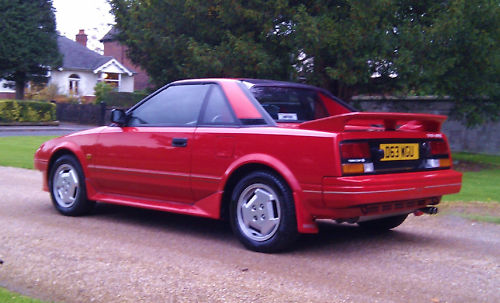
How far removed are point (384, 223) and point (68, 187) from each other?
3.78 meters

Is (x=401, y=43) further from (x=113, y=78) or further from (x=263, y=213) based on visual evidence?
(x=113, y=78)

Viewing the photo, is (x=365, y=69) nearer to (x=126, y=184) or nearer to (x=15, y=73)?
(x=126, y=184)

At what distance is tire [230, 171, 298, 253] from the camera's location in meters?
5.42

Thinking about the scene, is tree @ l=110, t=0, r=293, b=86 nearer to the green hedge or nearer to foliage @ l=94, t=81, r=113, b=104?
the green hedge

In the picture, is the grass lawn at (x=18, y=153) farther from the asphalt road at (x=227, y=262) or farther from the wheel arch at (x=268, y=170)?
the wheel arch at (x=268, y=170)

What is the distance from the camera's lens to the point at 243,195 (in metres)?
5.74

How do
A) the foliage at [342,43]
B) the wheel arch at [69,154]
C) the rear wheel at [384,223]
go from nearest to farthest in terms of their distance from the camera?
1. the rear wheel at [384,223]
2. the wheel arch at [69,154]
3. the foliage at [342,43]

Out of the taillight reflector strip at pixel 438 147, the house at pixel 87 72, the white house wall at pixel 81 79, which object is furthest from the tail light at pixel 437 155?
the white house wall at pixel 81 79

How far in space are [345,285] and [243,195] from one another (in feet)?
4.85

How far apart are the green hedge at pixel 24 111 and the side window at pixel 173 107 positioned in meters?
27.1

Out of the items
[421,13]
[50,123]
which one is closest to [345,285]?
[421,13]

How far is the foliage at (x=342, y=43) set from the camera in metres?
12.8

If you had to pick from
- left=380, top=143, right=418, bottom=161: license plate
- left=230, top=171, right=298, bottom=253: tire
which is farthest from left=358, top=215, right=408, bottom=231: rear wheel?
left=230, top=171, right=298, bottom=253: tire

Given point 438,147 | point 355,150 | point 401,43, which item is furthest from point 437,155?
point 401,43
